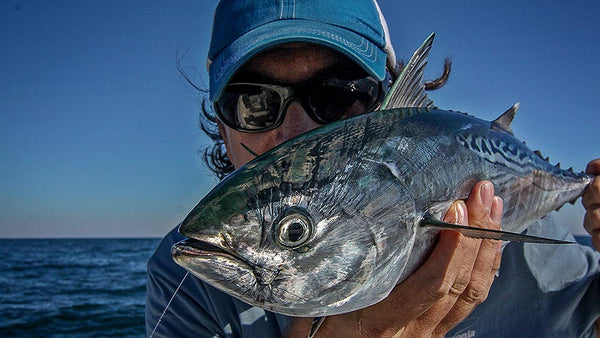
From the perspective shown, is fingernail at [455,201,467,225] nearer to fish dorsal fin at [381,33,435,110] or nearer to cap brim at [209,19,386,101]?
fish dorsal fin at [381,33,435,110]

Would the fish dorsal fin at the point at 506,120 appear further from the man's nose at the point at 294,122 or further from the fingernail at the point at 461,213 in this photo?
the man's nose at the point at 294,122

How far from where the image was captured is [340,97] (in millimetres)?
2336

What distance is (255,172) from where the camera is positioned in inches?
55.7

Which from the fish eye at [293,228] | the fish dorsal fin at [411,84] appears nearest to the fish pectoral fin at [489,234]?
the fish eye at [293,228]

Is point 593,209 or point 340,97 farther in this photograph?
point 593,209

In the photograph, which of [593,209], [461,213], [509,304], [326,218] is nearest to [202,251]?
[326,218]

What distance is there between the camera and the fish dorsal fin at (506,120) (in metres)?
2.12

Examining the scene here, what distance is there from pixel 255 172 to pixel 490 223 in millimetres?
925

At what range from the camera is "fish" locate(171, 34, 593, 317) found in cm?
131

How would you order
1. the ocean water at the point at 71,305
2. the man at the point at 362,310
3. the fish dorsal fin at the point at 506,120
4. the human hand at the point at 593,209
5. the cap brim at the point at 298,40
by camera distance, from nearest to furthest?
the man at the point at 362,310 < the fish dorsal fin at the point at 506,120 < the cap brim at the point at 298,40 < the human hand at the point at 593,209 < the ocean water at the point at 71,305

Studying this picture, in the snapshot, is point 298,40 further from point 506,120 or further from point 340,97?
point 506,120

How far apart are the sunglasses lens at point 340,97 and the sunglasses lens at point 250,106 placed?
0.67 feet

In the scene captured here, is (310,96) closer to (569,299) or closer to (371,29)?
(371,29)

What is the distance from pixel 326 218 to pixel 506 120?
1298 mm
